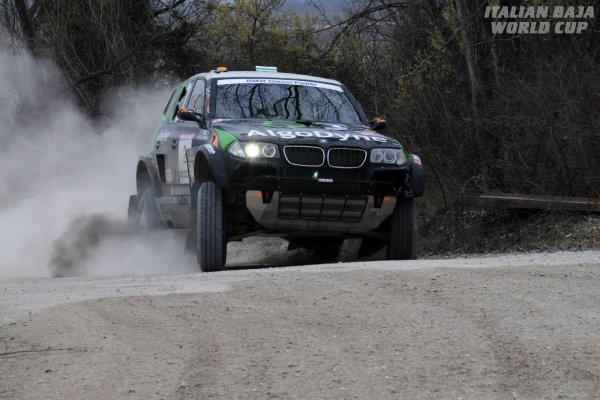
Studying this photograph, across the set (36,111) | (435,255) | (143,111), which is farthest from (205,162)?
(36,111)

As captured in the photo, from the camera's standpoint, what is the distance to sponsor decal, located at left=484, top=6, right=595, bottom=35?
16.2m

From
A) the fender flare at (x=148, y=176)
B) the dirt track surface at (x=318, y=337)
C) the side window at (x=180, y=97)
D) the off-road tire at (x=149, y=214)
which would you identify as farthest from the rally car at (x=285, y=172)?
the dirt track surface at (x=318, y=337)

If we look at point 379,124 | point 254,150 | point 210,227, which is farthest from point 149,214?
point 254,150

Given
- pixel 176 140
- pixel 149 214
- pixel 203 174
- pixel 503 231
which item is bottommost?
pixel 503 231

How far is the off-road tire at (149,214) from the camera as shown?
12234 mm

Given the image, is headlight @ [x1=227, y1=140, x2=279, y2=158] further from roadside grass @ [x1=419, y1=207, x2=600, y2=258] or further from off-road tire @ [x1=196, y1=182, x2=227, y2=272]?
roadside grass @ [x1=419, y1=207, x2=600, y2=258]

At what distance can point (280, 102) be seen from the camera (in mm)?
10953

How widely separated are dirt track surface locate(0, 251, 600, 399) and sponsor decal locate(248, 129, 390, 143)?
2053mm

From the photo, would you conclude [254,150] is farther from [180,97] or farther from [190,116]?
[180,97]

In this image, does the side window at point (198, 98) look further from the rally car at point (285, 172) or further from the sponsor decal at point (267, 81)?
the sponsor decal at point (267, 81)

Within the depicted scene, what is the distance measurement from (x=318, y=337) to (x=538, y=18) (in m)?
12.0

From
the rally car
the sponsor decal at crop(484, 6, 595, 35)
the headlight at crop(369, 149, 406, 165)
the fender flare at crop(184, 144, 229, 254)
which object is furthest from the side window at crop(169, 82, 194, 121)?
the sponsor decal at crop(484, 6, 595, 35)

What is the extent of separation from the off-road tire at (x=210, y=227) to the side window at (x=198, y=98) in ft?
5.04

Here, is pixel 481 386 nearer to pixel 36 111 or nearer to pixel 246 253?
pixel 246 253
